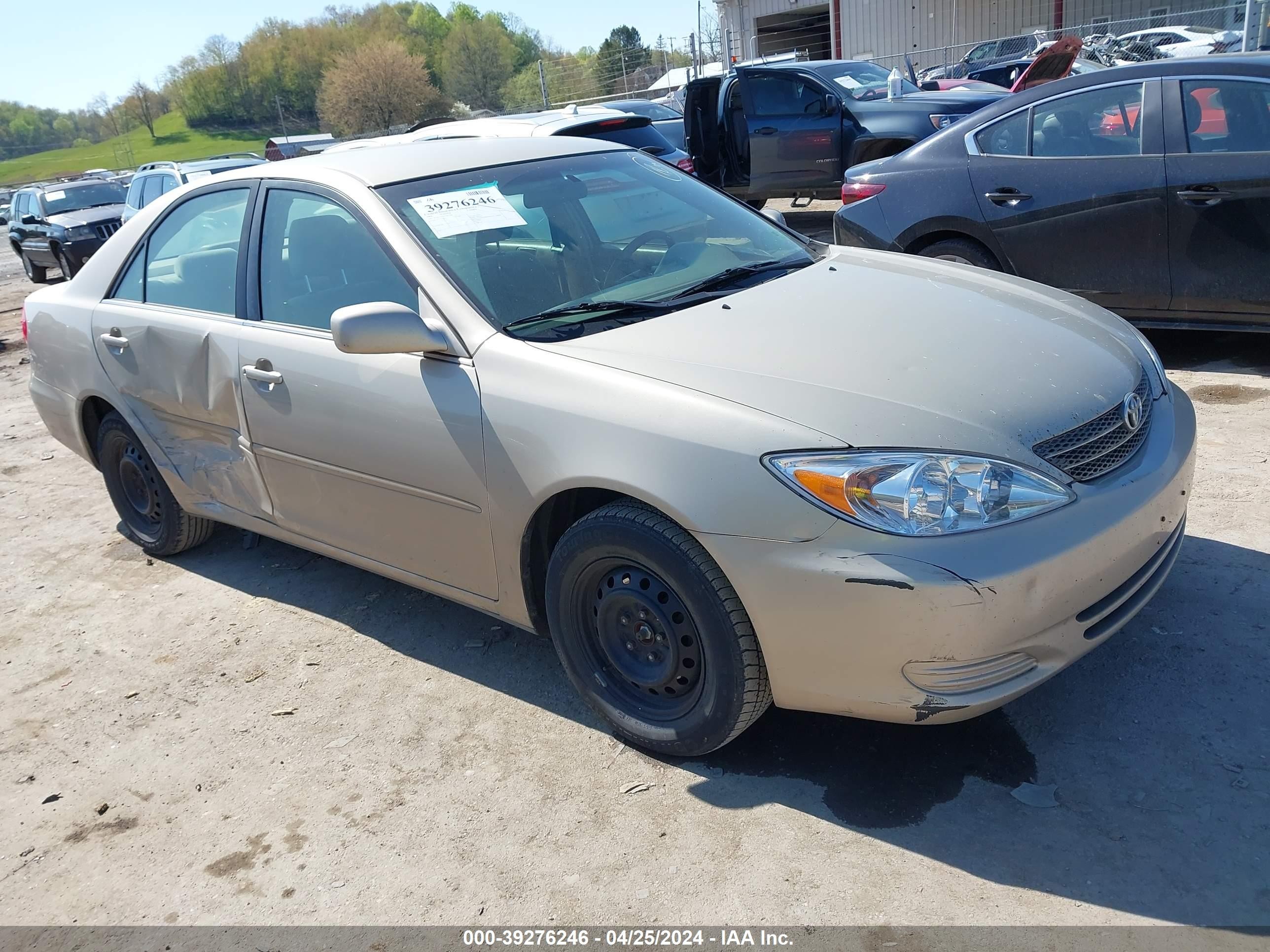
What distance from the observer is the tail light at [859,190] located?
638 cm

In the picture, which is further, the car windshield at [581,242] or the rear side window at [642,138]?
the rear side window at [642,138]

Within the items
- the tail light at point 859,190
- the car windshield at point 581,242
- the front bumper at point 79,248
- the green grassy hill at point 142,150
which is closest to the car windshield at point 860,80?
the tail light at point 859,190

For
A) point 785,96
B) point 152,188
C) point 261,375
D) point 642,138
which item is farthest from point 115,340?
point 152,188

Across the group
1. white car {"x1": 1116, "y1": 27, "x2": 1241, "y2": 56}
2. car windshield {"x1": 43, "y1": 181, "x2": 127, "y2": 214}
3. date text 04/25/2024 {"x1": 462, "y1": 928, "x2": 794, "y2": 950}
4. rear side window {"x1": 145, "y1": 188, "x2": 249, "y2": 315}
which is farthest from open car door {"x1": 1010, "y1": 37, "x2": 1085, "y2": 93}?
car windshield {"x1": 43, "y1": 181, "x2": 127, "y2": 214}

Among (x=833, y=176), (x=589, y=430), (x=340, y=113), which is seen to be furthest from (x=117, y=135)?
(x=589, y=430)

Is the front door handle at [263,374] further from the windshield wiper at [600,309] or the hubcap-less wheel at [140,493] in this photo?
the hubcap-less wheel at [140,493]

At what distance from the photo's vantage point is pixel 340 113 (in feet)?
197

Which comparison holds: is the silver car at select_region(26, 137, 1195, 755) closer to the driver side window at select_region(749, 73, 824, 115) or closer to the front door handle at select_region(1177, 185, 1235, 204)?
the front door handle at select_region(1177, 185, 1235, 204)

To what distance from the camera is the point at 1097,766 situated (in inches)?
108

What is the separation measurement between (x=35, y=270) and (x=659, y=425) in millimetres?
18784

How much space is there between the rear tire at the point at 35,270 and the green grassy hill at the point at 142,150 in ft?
242

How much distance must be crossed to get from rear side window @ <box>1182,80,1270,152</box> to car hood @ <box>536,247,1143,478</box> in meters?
2.41

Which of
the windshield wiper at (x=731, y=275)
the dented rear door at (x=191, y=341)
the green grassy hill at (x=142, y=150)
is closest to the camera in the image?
the windshield wiper at (x=731, y=275)

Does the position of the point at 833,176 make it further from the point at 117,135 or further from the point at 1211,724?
the point at 117,135
